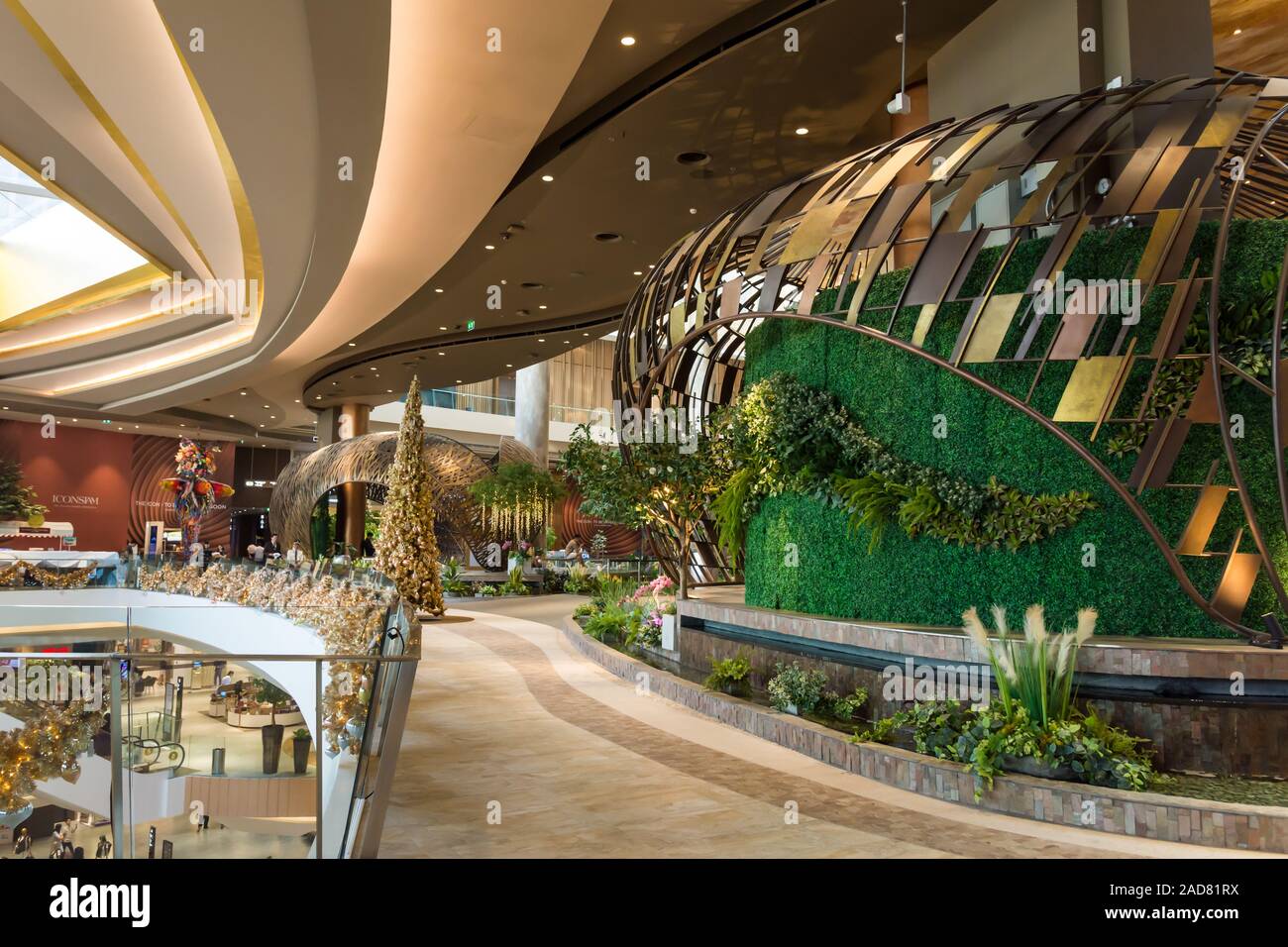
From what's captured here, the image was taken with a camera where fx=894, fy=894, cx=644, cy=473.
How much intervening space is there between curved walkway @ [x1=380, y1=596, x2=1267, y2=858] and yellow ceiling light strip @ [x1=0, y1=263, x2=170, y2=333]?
39.1 ft

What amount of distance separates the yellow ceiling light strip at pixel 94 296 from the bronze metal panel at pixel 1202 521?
15677mm

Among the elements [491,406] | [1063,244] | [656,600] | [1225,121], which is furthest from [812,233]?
[491,406]

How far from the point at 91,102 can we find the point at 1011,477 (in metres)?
8.45

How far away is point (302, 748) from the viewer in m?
3.40

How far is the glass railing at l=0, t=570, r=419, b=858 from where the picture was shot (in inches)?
125

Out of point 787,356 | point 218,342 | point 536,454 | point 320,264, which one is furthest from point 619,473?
point 536,454

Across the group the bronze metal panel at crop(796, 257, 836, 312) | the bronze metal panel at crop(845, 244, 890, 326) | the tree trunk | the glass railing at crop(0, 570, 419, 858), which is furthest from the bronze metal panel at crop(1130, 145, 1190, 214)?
the tree trunk

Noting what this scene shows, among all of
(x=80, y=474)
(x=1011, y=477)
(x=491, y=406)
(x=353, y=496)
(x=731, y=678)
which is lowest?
(x=731, y=678)

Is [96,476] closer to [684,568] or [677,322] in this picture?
[684,568]

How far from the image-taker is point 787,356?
27.8 feet

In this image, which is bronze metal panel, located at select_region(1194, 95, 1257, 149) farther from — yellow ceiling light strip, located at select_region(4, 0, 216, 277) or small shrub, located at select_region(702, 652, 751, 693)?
yellow ceiling light strip, located at select_region(4, 0, 216, 277)
